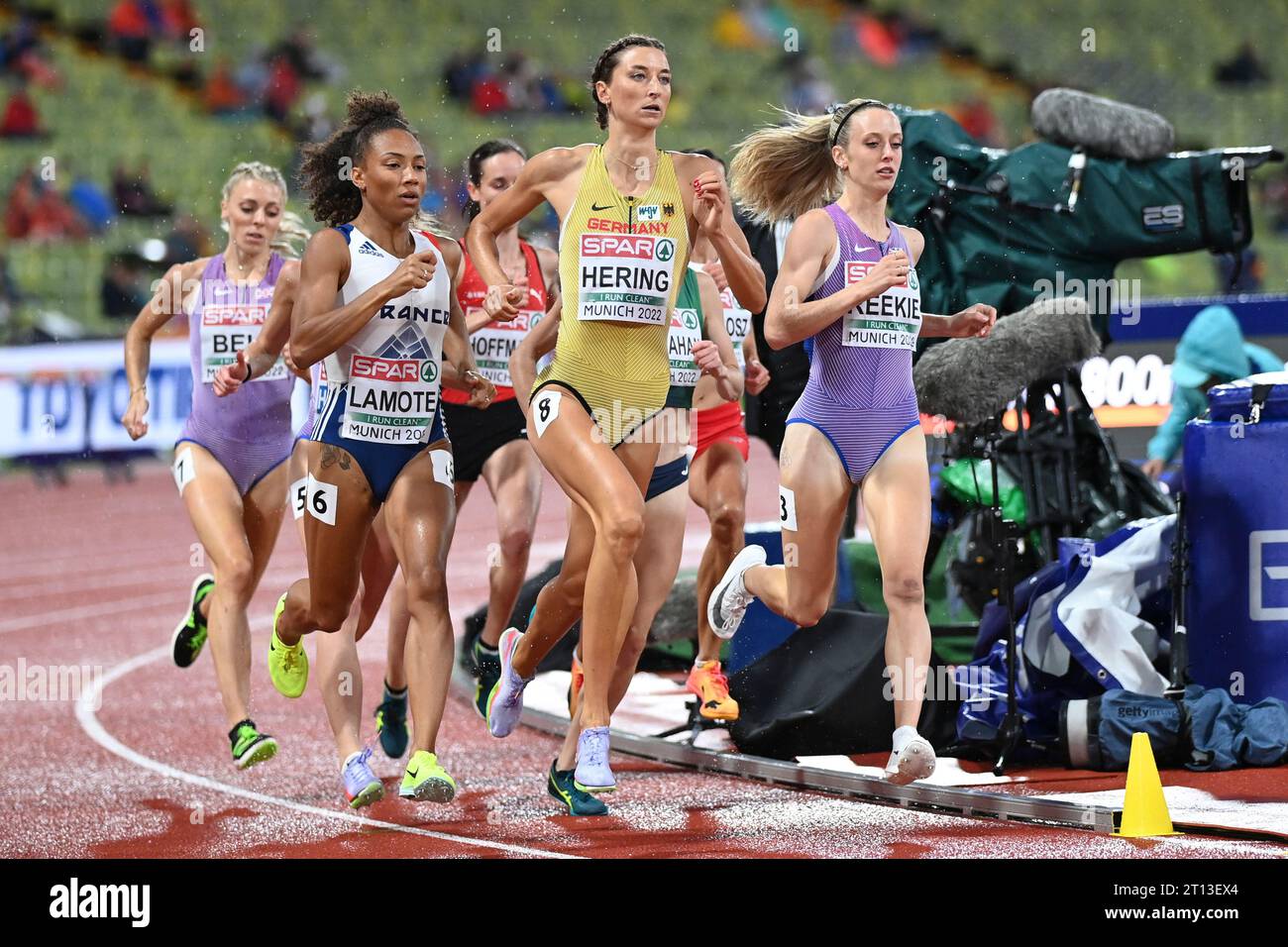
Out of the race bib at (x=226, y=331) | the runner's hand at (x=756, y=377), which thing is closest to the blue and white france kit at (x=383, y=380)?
the race bib at (x=226, y=331)

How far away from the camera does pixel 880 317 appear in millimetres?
6395

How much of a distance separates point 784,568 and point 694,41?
20.1m

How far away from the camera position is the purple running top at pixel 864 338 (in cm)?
637

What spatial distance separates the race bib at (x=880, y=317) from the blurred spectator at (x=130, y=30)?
2023 cm

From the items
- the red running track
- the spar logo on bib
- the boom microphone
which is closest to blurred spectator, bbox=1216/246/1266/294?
the red running track

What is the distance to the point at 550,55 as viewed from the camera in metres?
24.4

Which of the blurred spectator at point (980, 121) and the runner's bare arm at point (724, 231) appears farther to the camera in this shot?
the blurred spectator at point (980, 121)

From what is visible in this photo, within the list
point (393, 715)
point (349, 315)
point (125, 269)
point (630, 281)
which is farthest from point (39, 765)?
point (125, 269)

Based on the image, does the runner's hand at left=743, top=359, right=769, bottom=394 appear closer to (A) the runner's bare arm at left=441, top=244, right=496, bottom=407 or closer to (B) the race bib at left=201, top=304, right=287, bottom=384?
(A) the runner's bare arm at left=441, top=244, right=496, bottom=407

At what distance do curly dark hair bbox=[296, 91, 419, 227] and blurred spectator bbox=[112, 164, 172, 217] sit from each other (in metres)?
15.7

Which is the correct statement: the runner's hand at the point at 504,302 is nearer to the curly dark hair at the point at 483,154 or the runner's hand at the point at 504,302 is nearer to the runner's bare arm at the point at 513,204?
the runner's bare arm at the point at 513,204

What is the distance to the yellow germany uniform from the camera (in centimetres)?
636

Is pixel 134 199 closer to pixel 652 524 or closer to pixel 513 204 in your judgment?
pixel 513 204

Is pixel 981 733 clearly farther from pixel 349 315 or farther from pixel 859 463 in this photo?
pixel 349 315
